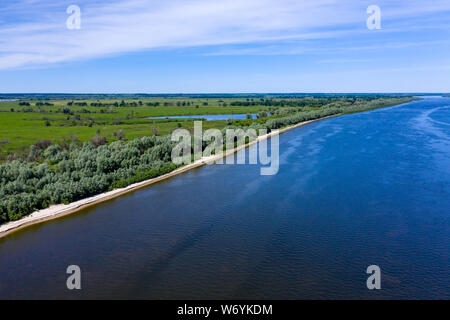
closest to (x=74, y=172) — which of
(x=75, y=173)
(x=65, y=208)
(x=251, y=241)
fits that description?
(x=75, y=173)

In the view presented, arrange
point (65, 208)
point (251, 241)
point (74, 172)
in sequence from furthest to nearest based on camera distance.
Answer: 1. point (74, 172)
2. point (65, 208)
3. point (251, 241)

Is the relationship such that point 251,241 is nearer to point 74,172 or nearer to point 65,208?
point 65,208

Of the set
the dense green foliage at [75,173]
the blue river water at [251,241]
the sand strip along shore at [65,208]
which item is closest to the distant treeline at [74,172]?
the dense green foliage at [75,173]

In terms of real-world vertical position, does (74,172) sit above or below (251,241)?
above

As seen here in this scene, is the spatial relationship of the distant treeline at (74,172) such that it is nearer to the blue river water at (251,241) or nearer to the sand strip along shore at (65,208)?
the sand strip along shore at (65,208)

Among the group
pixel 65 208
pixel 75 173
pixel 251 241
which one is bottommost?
pixel 251 241

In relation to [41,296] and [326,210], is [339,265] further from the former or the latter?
[41,296]

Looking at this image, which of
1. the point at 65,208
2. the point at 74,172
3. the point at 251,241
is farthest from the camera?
the point at 74,172

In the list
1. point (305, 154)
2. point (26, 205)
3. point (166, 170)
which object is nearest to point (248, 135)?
point (305, 154)
